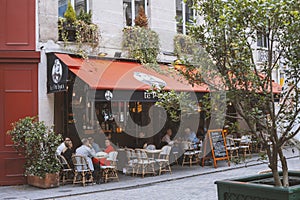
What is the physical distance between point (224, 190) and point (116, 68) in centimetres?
821

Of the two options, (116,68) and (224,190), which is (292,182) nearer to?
(224,190)

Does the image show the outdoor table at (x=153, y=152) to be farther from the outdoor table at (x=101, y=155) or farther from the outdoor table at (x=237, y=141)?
the outdoor table at (x=237, y=141)

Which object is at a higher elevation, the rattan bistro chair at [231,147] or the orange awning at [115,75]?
the orange awning at [115,75]

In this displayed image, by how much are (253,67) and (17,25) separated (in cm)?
858

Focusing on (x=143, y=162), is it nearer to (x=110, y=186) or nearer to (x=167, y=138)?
(x=110, y=186)

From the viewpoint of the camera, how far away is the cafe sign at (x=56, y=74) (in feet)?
36.7

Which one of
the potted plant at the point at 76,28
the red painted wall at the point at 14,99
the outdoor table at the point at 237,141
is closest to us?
the red painted wall at the point at 14,99

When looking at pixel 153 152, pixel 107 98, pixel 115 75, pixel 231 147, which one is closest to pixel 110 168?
pixel 153 152

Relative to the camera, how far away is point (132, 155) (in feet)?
41.3

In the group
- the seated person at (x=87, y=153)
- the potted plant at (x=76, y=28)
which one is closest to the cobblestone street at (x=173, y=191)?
the seated person at (x=87, y=153)

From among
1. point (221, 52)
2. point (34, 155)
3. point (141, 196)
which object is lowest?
point (141, 196)

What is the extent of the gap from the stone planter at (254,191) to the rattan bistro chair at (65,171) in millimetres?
6930

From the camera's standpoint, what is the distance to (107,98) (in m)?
11.0

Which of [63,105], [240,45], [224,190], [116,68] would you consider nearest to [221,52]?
[240,45]
